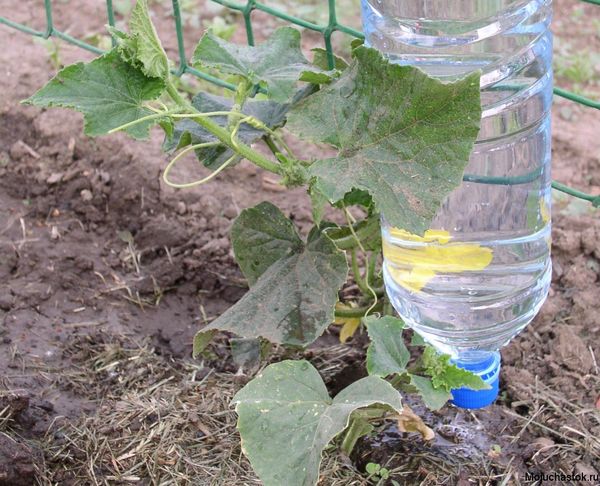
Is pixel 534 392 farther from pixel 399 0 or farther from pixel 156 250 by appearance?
pixel 156 250

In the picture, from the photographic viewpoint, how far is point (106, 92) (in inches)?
70.1

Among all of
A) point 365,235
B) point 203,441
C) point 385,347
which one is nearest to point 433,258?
point 365,235

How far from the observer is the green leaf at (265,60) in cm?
187

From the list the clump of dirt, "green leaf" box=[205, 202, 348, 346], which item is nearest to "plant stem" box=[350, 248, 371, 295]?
"green leaf" box=[205, 202, 348, 346]

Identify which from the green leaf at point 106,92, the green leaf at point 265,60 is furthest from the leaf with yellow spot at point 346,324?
the green leaf at point 106,92

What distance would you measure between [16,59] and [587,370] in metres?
2.22

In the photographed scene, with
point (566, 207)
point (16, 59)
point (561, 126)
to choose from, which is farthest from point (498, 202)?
point (16, 59)

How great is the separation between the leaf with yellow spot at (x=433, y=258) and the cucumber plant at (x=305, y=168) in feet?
0.31

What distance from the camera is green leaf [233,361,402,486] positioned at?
1.61 m

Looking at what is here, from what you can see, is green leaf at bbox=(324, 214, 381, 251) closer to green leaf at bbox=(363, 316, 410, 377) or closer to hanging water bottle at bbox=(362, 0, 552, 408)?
hanging water bottle at bbox=(362, 0, 552, 408)

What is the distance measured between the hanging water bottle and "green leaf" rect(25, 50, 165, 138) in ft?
1.60

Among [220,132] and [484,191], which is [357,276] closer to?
[484,191]

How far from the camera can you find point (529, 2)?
6.13ft

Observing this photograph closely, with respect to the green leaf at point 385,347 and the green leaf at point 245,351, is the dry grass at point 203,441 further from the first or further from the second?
the green leaf at point 385,347
